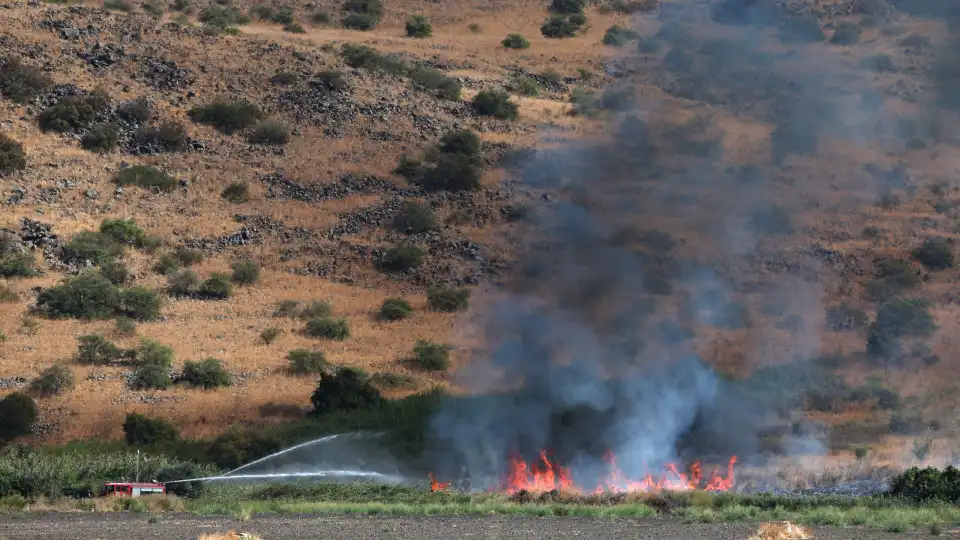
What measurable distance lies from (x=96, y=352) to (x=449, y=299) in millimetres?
17850

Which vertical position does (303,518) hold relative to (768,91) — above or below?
below

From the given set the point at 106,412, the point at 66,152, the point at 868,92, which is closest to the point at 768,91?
the point at 868,92

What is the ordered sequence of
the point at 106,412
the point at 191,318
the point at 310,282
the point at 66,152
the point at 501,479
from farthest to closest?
the point at 66,152
the point at 310,282
the point at 191,318
the point at 106,412
the point at 501,479

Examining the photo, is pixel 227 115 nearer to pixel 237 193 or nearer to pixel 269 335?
pixel 237 193

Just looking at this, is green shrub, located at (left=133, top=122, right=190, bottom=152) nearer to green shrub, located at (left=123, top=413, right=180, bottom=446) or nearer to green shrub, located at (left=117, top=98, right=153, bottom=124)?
green shrub, located at (left=117, top=98, right=153, bottom=124)

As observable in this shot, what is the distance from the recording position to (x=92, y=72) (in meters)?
104

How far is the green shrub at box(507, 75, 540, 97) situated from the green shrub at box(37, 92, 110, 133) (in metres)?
28.8

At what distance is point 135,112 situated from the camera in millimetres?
100812

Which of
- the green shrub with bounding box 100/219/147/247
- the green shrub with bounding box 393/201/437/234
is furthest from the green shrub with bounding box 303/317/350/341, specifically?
the green shrub with bounding box 100/219/147/247

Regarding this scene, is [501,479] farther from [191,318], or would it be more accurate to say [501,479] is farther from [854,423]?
[191,318]

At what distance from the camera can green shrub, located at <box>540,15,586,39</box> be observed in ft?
413

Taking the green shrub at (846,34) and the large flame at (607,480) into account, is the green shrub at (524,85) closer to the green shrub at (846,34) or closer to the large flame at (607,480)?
the green shrub at (846,34)

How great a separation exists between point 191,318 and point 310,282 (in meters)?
8.13

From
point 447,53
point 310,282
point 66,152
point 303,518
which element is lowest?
point 303,518
